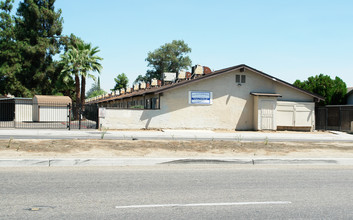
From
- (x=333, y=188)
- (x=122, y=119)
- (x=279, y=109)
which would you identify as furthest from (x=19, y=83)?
(x=333, y=188)

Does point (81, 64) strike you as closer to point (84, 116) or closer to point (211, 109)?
point (84, 116)

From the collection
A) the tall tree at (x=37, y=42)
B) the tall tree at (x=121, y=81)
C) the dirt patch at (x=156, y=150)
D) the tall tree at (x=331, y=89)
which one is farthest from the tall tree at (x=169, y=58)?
the dirt patch at (x=156, y=150)

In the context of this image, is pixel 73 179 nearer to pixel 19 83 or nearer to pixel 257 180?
pixel 257 180

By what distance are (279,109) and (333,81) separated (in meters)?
12.7

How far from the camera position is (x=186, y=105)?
90.4ft

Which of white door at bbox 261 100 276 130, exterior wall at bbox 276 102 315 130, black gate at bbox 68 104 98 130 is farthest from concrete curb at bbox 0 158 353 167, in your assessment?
exterior wall at bbox 276 102 315 130

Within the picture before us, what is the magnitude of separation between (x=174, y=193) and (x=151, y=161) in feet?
11.7

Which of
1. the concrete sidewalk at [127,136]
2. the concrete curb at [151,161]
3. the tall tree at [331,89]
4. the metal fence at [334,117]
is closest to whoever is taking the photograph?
the concrete curb at [151,161]

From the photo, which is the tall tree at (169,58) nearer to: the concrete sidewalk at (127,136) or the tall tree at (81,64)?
the tall tree at (81,64)

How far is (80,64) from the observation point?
1548 inches

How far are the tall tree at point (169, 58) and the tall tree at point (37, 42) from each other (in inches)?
1202

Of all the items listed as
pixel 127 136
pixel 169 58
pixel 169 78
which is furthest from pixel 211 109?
pixel 169 58

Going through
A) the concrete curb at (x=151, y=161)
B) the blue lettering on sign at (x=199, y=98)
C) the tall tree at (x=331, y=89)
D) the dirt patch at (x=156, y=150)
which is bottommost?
the concrete curb at (x=151, y=161)

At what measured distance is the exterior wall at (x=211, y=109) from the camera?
1027 inches
